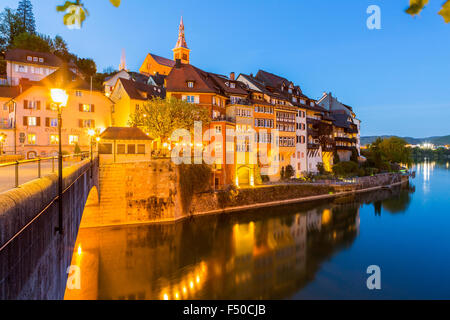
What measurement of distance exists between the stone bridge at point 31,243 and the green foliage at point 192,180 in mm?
25501

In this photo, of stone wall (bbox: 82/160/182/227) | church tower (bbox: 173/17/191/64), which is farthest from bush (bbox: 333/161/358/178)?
church tower (bbox: 173/17/191/64)

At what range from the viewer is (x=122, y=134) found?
3103cm

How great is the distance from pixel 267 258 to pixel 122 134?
1865cm

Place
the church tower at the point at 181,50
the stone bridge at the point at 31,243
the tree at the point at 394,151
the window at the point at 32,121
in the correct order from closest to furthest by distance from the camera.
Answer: the stone bridge at the point at 31,243 → the window at the point at 32,121 → the tree at the point at 394,151 → the church tower at the point at 181,50

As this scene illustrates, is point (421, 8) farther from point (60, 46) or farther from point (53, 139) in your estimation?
point (60, 46)

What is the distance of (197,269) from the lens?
74.4ft

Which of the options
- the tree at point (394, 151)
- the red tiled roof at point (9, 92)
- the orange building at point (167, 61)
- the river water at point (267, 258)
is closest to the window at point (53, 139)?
the red tiled roof at point (9, 92)

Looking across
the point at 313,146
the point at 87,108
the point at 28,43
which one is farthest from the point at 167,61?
the point at 313,146

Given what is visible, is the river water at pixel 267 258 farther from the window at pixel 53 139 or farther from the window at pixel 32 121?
the window at pixel 32 121

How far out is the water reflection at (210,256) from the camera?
779 inches

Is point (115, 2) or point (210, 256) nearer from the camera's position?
point (115, 2)

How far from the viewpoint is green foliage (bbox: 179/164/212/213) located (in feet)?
110
